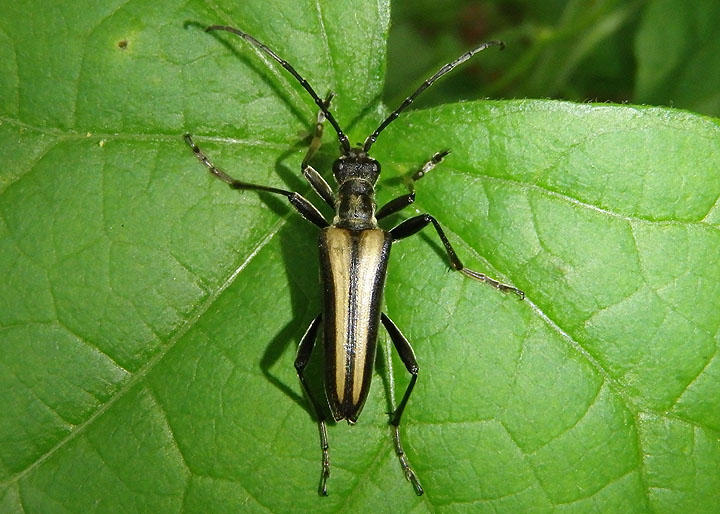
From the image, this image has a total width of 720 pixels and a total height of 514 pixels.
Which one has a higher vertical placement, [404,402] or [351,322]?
[351,322]

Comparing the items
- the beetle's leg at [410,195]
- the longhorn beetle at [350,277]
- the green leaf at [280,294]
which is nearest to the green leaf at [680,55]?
the green leaf at [280,294]

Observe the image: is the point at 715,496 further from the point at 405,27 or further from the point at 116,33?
the point at 405,27

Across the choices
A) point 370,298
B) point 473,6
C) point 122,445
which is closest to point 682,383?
point 370,298

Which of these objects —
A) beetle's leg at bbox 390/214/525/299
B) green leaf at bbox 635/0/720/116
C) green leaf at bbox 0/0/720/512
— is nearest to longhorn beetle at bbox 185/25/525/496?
beetle's leg at bbox 390/214/525/299

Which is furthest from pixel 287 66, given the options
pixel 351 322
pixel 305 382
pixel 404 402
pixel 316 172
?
pixel 404 402

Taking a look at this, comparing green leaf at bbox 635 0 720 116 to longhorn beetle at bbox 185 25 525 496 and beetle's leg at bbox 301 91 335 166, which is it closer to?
longhorn beetle at bbox 185 25 525 496

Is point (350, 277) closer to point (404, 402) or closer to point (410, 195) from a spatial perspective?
point (410, 195)
